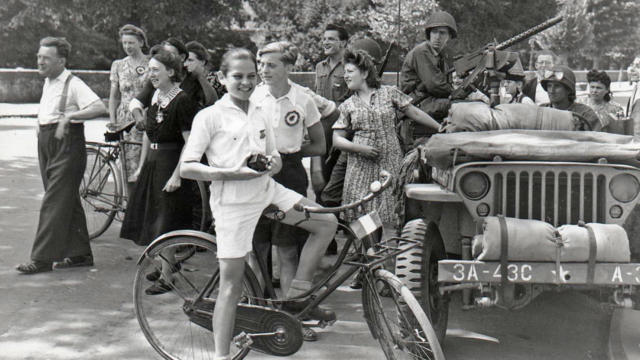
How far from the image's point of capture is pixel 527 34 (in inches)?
313

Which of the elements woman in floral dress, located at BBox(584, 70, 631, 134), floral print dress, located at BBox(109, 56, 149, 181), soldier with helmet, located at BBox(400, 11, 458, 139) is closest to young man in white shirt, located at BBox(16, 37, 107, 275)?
floral print dress, located at BBox(109, 56, 149, 181)

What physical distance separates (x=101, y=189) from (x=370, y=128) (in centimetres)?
334

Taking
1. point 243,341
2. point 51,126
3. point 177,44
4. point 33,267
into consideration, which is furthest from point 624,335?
point 51,126

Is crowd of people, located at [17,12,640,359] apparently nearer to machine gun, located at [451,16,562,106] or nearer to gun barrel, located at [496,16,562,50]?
machine gun, located at [451,16,562,106]

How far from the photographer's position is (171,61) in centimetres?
654

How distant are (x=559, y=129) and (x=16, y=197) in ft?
24.1

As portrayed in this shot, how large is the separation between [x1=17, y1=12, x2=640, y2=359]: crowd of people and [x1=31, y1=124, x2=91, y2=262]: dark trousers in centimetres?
1

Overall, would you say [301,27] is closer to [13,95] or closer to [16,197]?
[13,95]

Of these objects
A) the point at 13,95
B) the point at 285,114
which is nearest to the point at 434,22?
the point at 285,114

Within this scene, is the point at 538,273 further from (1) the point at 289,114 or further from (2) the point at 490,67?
(2) the point at 490,67

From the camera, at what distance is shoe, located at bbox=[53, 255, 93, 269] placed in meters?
7.61

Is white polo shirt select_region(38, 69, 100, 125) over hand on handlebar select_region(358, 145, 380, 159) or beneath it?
over

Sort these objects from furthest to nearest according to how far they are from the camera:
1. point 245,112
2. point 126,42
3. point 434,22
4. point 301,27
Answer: point 301,27 < point 126,42 < point 434,22 < point 245,112

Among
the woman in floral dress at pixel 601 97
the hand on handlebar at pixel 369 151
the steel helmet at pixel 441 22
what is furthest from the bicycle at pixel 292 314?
the woman in floral dress at pixel 601 97
